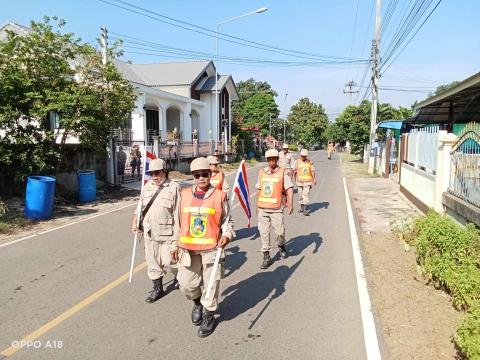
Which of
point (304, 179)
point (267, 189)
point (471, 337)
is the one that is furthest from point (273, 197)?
point (304, 179)

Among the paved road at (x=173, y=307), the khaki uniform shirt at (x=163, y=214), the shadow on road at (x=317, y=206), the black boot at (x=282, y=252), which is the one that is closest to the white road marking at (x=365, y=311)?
the paved road at (x=173, y=307)

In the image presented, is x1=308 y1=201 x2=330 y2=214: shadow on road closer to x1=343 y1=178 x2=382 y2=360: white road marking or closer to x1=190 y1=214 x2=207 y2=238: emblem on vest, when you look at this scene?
x1=343 y1=178 x2=382 y2=360: white road marking

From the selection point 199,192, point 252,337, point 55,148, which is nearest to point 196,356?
point 252,337

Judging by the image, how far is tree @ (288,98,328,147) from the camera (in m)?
88.8

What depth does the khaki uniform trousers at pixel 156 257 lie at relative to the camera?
4.98 meters

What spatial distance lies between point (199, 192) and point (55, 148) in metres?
10.5

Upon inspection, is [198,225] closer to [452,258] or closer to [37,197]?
[452,258]

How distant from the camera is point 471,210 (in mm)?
6562

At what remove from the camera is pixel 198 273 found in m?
4.20

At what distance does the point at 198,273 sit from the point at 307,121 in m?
88.1

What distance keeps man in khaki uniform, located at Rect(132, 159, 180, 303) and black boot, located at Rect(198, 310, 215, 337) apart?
92 cm

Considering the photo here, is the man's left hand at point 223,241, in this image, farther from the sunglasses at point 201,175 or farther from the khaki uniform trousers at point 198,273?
the sunglasses at point 201,175

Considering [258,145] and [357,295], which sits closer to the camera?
[357,295]

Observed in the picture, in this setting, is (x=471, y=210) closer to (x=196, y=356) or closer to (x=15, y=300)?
(x=196, y=356)
